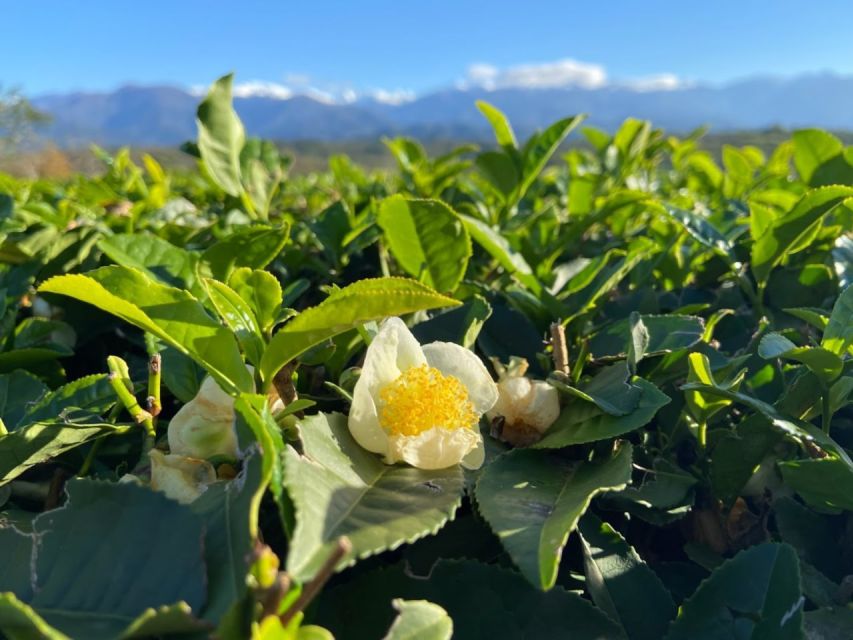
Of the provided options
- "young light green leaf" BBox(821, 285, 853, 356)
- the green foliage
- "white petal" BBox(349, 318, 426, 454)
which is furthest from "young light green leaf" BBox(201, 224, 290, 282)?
"young light green leaf" BBox(821, 285, 853, 356)

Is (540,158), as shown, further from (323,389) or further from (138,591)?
(138,591)

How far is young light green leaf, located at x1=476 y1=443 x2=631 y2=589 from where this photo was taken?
44 centimetres

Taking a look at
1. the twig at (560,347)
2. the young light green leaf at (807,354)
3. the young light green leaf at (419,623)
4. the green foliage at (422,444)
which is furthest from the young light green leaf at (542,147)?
the young light green leaf at (419,623)

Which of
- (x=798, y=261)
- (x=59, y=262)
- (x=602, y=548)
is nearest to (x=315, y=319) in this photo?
(x=602, y=548)

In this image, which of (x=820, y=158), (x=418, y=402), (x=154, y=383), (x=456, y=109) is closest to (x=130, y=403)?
(x=154, y=383)

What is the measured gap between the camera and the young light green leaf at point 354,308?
479mm

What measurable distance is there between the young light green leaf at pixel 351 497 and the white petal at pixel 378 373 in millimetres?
15

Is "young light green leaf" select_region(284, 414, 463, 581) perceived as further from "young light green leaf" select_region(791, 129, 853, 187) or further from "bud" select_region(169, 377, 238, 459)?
"young light green leaf" select_region(791, 129, 853, 187)

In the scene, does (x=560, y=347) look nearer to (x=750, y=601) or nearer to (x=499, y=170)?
(x=750, y=601)

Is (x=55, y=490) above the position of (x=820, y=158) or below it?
below

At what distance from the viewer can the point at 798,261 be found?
1004 millimetres

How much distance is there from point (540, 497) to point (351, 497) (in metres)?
0.16

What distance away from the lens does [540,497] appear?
0.53 m

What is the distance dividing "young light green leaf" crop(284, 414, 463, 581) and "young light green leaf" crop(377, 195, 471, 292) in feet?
0.94
